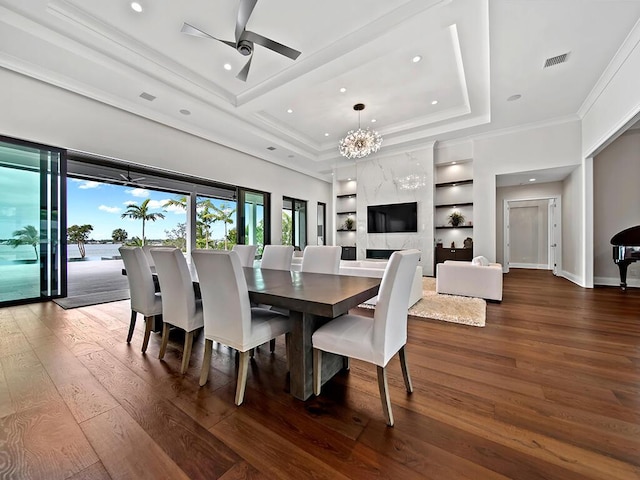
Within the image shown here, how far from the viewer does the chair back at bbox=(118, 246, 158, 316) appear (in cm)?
242

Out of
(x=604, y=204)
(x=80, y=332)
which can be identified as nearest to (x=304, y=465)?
(x=80, y=332)

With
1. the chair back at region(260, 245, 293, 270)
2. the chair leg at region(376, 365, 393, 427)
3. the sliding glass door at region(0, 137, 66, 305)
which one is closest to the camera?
the chair leg at region(376, 365, 393, 427)

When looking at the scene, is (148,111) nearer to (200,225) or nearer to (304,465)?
(200,225)

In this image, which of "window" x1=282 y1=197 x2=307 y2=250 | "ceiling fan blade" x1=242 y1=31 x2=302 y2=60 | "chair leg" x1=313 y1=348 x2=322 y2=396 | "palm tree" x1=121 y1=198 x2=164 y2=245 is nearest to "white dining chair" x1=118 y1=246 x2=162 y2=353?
"chair leg" x1=313 y1=348 x2=322 y2=396

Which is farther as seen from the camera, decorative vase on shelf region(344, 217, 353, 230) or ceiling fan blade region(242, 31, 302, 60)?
decorative vase on shelf region(344, 217, 353, 230)

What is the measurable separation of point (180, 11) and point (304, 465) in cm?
433

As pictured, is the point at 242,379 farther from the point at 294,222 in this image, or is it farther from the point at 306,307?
the point at 294,222

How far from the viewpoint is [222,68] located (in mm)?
3975

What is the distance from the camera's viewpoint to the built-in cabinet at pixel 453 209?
21.8ft

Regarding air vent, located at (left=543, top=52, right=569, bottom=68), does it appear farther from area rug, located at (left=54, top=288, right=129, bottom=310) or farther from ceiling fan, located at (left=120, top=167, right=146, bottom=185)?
area rug, located at (left=54, top=288, right=129, bottom=310)

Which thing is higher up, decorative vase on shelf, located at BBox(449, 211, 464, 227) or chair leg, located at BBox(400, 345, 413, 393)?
decorative vase on shelf, located at BBox(449, 211, 464, 227)

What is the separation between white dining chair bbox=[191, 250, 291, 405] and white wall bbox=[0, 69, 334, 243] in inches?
165

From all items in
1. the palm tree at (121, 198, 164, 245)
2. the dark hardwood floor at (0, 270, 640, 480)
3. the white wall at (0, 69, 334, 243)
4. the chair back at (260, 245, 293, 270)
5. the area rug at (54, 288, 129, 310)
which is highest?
the white wall at (0, 69, 334, 243)

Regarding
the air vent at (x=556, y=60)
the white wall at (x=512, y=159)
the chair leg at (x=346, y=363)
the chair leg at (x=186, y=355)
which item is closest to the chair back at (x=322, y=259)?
the chair leg at (x=346, y=363)
